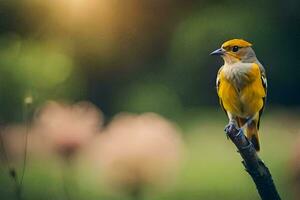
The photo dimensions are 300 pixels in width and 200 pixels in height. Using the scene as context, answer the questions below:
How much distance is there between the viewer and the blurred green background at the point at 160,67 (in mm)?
1804

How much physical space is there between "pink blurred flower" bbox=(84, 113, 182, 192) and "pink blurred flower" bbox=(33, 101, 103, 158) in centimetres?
3

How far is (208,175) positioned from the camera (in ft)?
5.87

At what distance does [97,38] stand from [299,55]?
1.44 feet

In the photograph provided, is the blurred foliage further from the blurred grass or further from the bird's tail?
the bird's tail

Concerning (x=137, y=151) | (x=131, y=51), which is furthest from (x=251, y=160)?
(x=131, y=51)

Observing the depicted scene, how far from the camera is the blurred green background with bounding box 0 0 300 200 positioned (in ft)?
5.92

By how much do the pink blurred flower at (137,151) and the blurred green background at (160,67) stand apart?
42 mm

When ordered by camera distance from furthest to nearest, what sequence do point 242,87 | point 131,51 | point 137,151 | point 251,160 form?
A: point 131,51 → point 137,151 → point 242,87 → point 251,160

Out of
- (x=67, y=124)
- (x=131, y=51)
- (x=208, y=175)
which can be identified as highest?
(x=131, y=51)

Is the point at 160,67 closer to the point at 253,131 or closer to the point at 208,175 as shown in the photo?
A: the point at 208,175

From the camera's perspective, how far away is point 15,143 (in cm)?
182

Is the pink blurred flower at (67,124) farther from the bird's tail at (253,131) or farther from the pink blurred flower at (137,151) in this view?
the bird's tail at (253,131)

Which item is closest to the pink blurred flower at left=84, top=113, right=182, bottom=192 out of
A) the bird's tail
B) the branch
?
the bird's tail

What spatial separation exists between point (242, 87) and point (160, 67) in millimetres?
544
